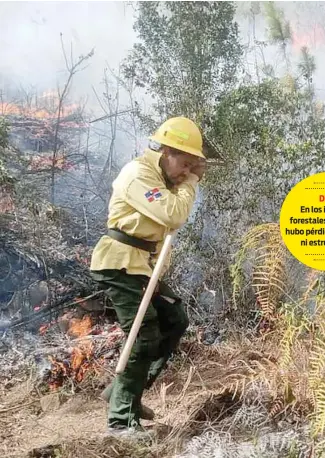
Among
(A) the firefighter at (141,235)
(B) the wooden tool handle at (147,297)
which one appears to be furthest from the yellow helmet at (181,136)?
(B) the wooden tool handle at (147,297)

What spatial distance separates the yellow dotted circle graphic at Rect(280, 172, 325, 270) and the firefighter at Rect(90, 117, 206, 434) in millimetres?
334

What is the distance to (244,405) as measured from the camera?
7.09 feet

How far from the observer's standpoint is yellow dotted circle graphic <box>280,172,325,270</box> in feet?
7.02

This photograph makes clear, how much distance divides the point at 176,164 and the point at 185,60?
2.22ft

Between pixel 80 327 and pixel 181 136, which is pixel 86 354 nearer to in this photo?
pixel 80 327

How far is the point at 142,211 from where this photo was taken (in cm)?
205

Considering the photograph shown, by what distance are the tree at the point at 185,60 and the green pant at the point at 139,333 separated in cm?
81

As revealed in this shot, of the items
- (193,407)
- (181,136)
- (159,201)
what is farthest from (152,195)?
(193,407)

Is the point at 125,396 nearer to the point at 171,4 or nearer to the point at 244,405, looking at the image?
the point at 244,405

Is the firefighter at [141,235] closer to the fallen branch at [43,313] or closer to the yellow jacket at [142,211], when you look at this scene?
the yellow jacket at [142,211]

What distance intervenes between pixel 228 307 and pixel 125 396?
2.39 feet

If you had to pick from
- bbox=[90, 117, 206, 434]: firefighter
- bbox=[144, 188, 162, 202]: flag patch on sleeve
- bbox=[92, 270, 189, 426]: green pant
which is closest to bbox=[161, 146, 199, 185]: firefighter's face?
bbox=[90, 117, 206, 434]: firefighter

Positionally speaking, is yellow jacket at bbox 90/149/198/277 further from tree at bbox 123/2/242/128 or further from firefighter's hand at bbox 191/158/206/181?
tree at bbox 123/2/242/128

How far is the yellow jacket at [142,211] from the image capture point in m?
2.04
